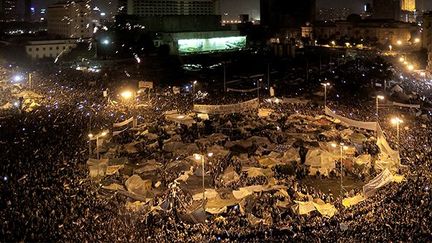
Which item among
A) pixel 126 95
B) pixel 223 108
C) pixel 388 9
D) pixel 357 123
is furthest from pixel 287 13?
pixel 357 123

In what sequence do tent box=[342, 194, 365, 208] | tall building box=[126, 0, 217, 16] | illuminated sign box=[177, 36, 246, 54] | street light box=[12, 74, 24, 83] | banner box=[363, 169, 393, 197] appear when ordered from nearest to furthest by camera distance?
tent box=[342, 194, 365, 208]
banner box=[363, 169, 393, 197]
street light box=[12, 74, 24, 83]
illuminated sign box=[177, 36, 246, 54]
tall building box=[126, 0, 217, 16]

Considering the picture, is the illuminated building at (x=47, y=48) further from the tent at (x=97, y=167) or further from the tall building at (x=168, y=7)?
the tent at (x=97, y=167)

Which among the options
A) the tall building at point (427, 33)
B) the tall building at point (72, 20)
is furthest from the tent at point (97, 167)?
the tall building at point (72, 20)

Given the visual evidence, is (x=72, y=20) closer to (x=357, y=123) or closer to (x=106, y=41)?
(x=106, y=41)

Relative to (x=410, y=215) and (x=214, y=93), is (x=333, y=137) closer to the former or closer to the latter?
(x=410, y=215)

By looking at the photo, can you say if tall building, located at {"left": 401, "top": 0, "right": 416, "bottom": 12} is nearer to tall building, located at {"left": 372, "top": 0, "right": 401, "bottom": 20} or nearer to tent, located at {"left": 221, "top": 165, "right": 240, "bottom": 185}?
tall building, located at {"left": 372, "top": 0, "right": 401, "bottom": 20}

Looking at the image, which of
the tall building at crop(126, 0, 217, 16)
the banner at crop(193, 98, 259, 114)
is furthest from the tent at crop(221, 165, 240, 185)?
the tall building at crop(126, 0, 217, 16)
